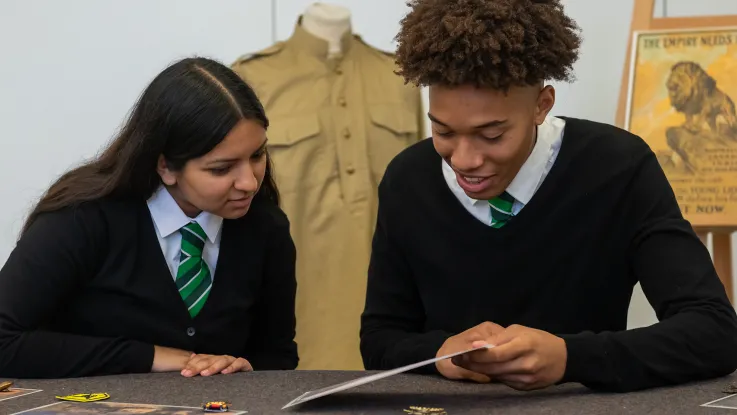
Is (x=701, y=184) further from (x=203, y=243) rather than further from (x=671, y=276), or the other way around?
(x=203, y=243)

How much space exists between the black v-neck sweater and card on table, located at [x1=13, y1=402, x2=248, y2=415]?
44 centimetres

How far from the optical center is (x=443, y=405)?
139cm

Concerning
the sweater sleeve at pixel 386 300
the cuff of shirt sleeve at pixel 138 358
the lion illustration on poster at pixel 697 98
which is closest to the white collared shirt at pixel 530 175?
the sweater sleeve at pixel 386 300

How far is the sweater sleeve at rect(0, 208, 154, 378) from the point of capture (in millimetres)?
1795

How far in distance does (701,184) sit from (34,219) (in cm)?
194

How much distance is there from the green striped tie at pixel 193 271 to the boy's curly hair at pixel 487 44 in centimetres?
59

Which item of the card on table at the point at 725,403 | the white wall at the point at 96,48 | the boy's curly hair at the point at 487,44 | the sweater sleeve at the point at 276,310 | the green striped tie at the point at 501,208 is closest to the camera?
the card on table at the point at 725,403

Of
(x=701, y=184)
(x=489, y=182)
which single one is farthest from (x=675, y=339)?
(x=701, y=184)

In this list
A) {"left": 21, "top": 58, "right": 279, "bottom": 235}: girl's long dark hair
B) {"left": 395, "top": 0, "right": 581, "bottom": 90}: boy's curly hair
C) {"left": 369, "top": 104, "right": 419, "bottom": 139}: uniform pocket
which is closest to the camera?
{"left": 395, "top": 0, "right": 581, "bottom": 90}: boy's curly hair

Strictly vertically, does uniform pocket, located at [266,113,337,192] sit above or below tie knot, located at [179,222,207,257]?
above

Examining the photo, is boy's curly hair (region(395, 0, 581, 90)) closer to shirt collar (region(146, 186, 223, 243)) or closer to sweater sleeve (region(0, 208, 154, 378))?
shirt collar (region(146, 186, 223, 243))

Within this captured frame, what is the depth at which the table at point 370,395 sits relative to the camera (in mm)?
1358

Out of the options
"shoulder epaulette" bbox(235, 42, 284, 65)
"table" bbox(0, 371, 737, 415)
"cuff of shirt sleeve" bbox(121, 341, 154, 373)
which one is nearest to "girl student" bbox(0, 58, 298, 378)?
"cuff of shirt sleeve" bbox(121, 341, 154, 373)

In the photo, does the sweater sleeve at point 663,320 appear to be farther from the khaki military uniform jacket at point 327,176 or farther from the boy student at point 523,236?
the khaki military uniform jacket at point 327,176
